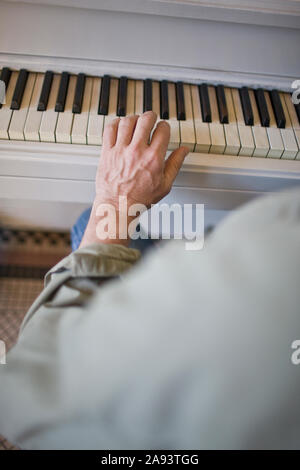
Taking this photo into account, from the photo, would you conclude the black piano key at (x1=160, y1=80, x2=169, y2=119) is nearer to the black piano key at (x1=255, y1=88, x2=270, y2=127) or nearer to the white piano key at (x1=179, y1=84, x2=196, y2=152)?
the white piano key at (x1=179, y1=84, x2=196, y2=152)

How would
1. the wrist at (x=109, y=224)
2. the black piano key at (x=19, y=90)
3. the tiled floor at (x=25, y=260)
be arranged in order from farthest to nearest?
the tiled floor at (x=25, y=260), the black piano key at (x=19, y=90), the wrist at (x=109, y=224)

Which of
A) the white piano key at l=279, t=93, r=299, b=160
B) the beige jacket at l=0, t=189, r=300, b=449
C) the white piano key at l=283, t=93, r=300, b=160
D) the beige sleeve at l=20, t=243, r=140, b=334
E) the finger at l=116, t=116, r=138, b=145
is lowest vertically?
the beige jacket at l=0, t=189, r=300, b=449

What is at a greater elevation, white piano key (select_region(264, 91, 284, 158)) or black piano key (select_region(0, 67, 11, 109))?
black piano key (select_region(0, 67, 11, 109))

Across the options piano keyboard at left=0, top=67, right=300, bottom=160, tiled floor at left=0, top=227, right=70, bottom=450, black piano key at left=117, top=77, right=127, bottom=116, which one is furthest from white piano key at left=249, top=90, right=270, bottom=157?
tiled floor at left=0, top=227, right=70, bottom=450

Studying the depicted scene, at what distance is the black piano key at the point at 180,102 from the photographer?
0.88m

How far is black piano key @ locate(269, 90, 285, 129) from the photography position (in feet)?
2.94

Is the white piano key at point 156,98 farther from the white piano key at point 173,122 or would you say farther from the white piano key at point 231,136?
the white piano key at point 231,136

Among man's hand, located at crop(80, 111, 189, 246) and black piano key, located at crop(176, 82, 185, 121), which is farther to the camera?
black piano key, located at crop(176, 82, 185, 121)

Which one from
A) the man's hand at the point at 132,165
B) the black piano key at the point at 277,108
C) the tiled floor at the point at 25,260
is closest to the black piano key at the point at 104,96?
the man's hand at the point at 132,165

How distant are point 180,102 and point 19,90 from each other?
409 millimetres

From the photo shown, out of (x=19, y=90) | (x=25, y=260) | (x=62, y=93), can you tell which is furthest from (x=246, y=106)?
(x=25, y=260)

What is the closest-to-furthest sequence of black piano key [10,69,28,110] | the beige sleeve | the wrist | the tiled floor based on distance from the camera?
the beige sleeve
the wrist
black piano key [10,69,28,110]
the tiled floor

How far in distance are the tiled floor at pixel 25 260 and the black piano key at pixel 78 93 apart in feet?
2.79

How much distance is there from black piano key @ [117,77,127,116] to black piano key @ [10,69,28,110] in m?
0.24
